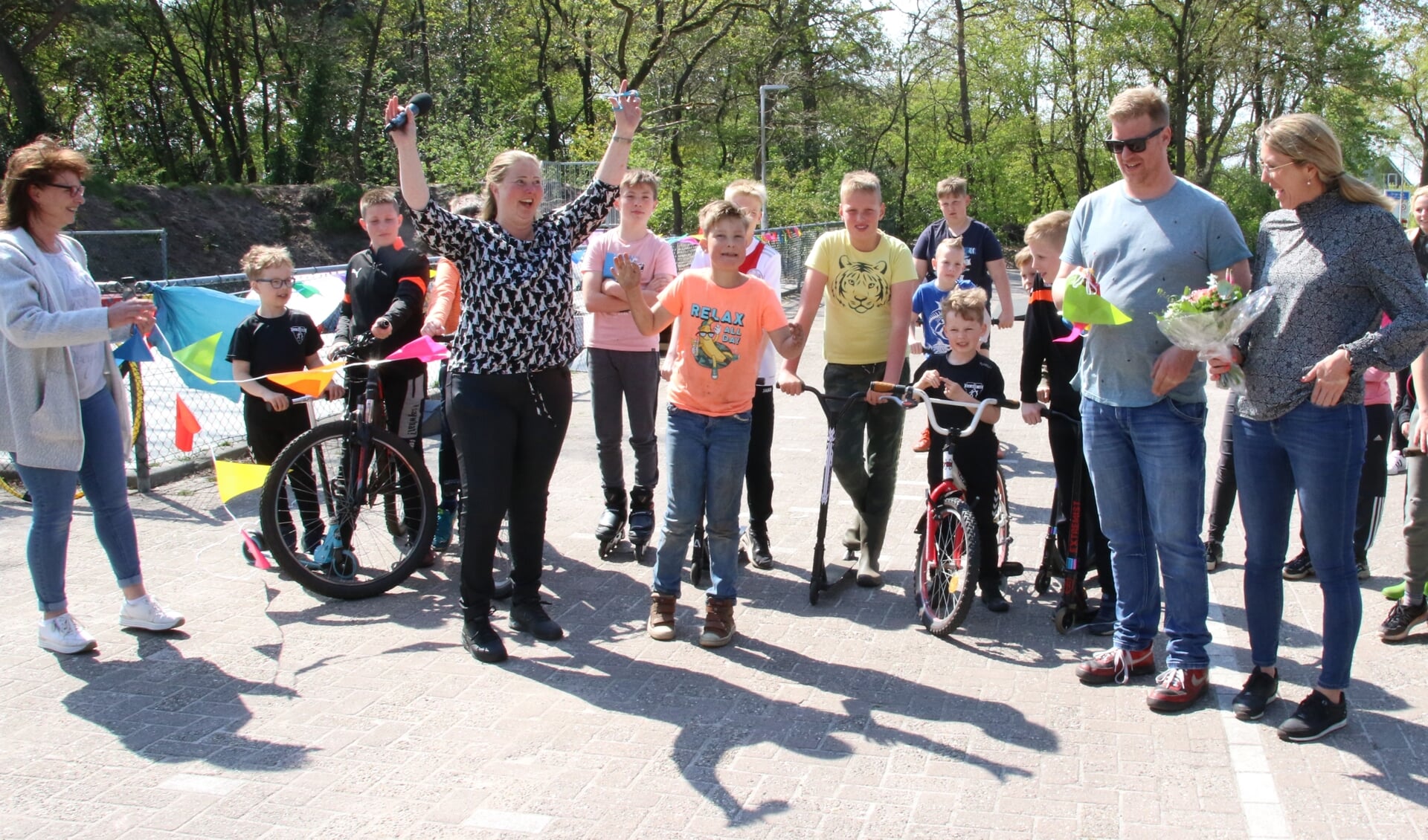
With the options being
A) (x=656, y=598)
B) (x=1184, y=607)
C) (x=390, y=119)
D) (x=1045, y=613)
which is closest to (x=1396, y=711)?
(x=1184, y=607)

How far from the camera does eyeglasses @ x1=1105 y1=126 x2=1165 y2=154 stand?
3982 millimetres

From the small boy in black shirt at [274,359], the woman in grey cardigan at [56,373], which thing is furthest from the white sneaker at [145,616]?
the small boy in black shirt at [274,359]

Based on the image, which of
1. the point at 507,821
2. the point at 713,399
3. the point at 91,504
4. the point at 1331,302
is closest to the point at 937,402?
the point at 713,399

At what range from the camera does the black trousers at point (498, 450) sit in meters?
4.73

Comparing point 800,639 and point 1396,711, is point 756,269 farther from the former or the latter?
point 1396,711

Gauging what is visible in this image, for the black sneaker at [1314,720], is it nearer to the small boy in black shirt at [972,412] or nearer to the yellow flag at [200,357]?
the small boy in black shirt at [972,412]

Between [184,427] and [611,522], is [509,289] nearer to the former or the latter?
[611,522]

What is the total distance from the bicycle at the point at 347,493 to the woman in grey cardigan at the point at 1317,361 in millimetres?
3663

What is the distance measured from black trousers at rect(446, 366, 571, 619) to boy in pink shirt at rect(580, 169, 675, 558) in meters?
1.11

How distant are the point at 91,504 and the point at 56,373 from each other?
579mm

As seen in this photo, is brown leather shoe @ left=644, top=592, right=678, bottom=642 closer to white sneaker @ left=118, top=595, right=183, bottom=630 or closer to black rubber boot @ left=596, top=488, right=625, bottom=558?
black rubber boot @ left=596, top=488, right=625, bottom=558

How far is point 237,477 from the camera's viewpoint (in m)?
5.69

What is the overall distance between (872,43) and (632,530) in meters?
38.1

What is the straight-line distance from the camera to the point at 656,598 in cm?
503
